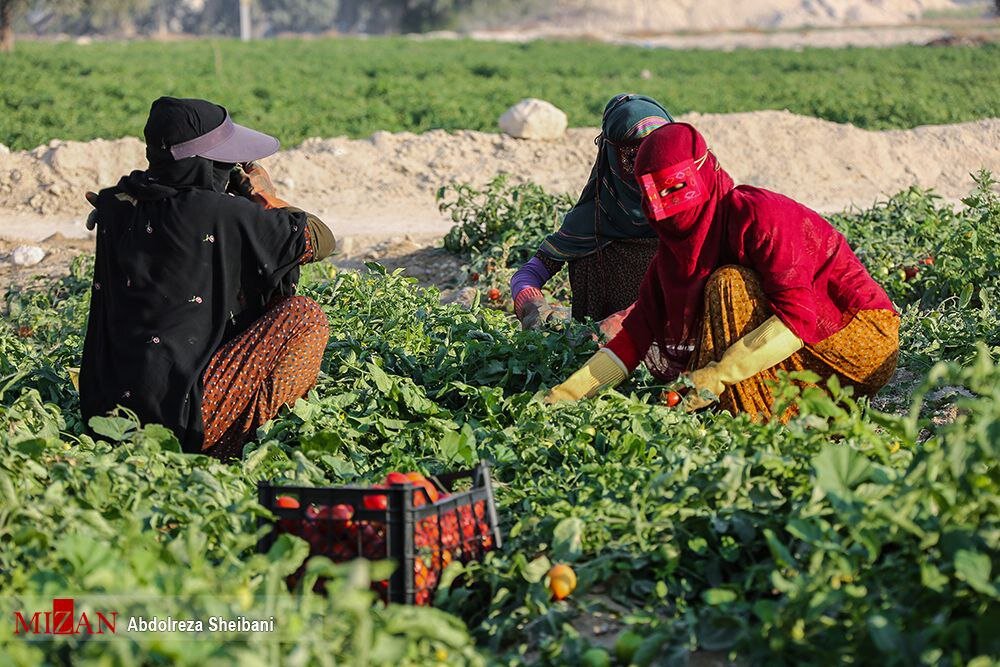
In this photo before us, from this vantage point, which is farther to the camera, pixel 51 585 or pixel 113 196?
pixel 113 196

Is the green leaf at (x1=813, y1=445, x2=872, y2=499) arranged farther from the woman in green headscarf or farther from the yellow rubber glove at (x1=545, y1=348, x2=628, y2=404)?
the woman in green headscarf

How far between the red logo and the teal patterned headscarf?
2920 millimetres

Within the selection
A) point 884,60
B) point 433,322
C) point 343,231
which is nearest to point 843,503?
point 433,322

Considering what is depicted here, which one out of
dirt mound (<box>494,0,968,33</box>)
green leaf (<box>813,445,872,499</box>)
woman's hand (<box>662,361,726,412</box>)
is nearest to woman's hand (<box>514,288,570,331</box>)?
woman's hand (<box>662,361,726,412</box>)

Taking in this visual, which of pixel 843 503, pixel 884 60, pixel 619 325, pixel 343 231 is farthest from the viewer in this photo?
pixel 884 60

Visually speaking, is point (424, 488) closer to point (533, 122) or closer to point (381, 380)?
point (381, 380)

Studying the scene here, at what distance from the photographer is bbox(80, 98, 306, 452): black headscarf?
3684 millimetres

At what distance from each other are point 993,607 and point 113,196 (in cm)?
276

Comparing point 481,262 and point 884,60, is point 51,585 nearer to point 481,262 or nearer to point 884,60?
point 481,262

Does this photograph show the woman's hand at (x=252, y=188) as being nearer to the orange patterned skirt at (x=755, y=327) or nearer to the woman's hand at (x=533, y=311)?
the woman's hand at (x=533, y=311)

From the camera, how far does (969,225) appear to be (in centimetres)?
615

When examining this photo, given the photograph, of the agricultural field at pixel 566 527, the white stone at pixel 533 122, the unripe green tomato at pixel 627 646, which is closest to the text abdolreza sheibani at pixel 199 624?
the agricultural field at pixel 566 527

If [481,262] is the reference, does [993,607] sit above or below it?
above

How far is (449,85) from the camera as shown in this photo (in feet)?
58.4
